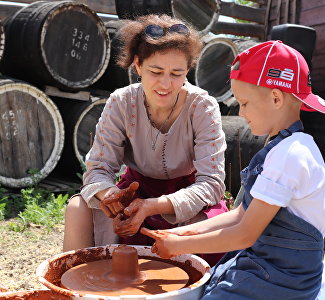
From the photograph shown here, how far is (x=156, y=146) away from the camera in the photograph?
246 centimetres

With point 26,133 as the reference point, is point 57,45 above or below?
above

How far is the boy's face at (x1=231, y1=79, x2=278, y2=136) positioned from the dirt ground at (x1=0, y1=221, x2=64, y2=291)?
164cm

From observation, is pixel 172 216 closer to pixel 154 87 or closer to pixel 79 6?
pixel 154 87

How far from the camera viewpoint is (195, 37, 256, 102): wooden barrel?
539cm

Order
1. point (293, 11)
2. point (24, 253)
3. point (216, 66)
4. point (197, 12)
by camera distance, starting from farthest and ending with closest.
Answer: point (293, 11) → point (216, 66) → point (197, 12) → point (24, 253)

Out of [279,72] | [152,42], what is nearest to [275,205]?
[279,72]

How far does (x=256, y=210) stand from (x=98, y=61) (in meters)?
3.33

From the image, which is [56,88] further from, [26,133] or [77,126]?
[26,133]

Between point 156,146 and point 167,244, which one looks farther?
point 156,146

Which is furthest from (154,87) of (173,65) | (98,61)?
(98,61)

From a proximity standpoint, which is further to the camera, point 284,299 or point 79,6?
point 79,6

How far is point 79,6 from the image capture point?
4422mm

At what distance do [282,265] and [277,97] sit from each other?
0.54 m

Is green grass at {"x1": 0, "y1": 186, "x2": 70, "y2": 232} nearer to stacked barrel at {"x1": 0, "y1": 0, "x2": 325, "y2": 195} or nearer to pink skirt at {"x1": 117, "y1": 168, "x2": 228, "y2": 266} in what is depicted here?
stacked barrel at {"x1": 0, "y1": 0, "x2": 325, "y2": 195}
